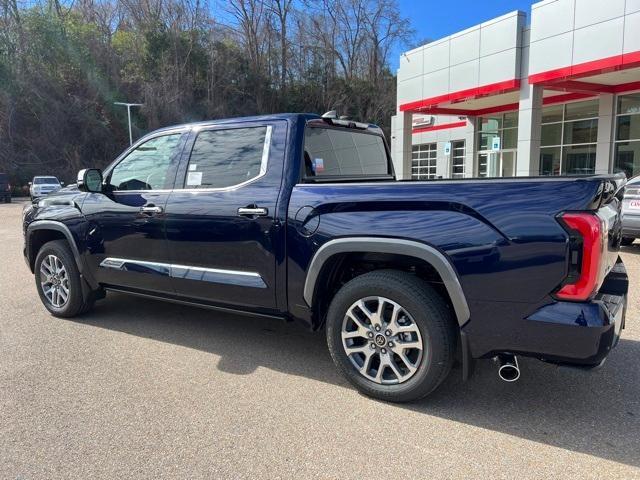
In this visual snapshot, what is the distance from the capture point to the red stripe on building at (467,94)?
16672 mm

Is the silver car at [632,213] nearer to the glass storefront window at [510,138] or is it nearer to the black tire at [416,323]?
the black tire at [416,323]

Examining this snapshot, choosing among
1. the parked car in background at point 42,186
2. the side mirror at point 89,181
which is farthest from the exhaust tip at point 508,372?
the parked car in background at point 42,186

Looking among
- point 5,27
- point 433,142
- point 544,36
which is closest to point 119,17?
point 5,27

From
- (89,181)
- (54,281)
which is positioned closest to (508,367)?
(89,181)

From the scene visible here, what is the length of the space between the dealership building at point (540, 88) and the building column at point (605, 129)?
0.11 feet

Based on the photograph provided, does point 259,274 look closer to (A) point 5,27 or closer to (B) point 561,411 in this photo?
(B) point 561,411

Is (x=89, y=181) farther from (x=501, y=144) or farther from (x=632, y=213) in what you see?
(x=501, y=144)

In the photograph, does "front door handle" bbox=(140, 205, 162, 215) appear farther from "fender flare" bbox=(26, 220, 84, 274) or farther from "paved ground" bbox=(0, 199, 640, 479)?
"paved ground" bbox=(0, 199, 640, 479)

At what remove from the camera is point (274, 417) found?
3172 millimetres

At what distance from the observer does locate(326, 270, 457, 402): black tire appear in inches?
121

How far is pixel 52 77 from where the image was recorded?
143ft

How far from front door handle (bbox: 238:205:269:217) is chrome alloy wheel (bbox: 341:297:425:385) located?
96 centimetres

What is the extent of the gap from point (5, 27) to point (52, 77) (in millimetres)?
5924

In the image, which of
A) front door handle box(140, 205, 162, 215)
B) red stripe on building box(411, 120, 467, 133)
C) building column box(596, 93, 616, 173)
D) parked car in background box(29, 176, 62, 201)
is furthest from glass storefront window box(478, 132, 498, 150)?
parked car in background box(29, 176, 62, 201)
